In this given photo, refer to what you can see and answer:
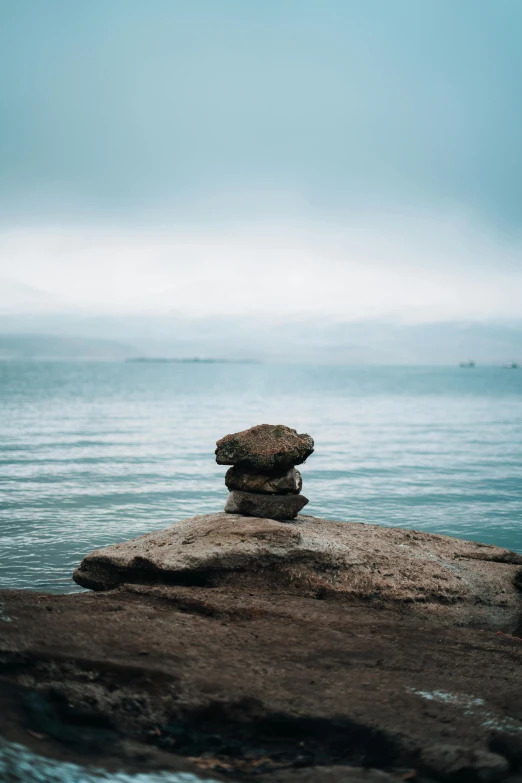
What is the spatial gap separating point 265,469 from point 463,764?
7047mm

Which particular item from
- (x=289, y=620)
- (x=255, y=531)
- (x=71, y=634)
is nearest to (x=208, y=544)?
(x=255, y=531)

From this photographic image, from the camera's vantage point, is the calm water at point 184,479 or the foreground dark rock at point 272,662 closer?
the foreground dark rock at point 272,662

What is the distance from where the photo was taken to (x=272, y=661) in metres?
7.54

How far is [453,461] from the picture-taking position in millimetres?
36156

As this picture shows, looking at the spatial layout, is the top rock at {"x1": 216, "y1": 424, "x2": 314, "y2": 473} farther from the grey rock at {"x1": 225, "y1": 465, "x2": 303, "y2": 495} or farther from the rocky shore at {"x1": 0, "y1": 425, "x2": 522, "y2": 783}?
the rocky shore at {"x1": 0, "y1": 425, "x2": 522, "y2": 783}

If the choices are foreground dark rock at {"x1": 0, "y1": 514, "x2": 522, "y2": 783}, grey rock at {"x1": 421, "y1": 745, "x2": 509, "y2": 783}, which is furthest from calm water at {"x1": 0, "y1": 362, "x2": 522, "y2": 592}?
grey rock at {"x1": 421, "y1": 745, "x2": 509, "y2": 783}

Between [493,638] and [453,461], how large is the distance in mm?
27250

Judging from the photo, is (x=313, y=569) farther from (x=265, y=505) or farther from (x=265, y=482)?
(x=265, y=482)

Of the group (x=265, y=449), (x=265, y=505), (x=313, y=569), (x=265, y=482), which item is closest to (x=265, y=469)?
(x=265, y=482)

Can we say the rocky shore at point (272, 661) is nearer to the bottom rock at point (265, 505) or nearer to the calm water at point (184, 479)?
the bottom rock at point (265, 505)

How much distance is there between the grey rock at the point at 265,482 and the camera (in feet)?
41.3

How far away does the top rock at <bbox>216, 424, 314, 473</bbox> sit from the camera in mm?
12367

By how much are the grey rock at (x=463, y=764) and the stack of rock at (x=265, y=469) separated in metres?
6.73

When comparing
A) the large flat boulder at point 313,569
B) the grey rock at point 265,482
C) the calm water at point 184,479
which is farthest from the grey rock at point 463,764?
the calm water at point 184,479
